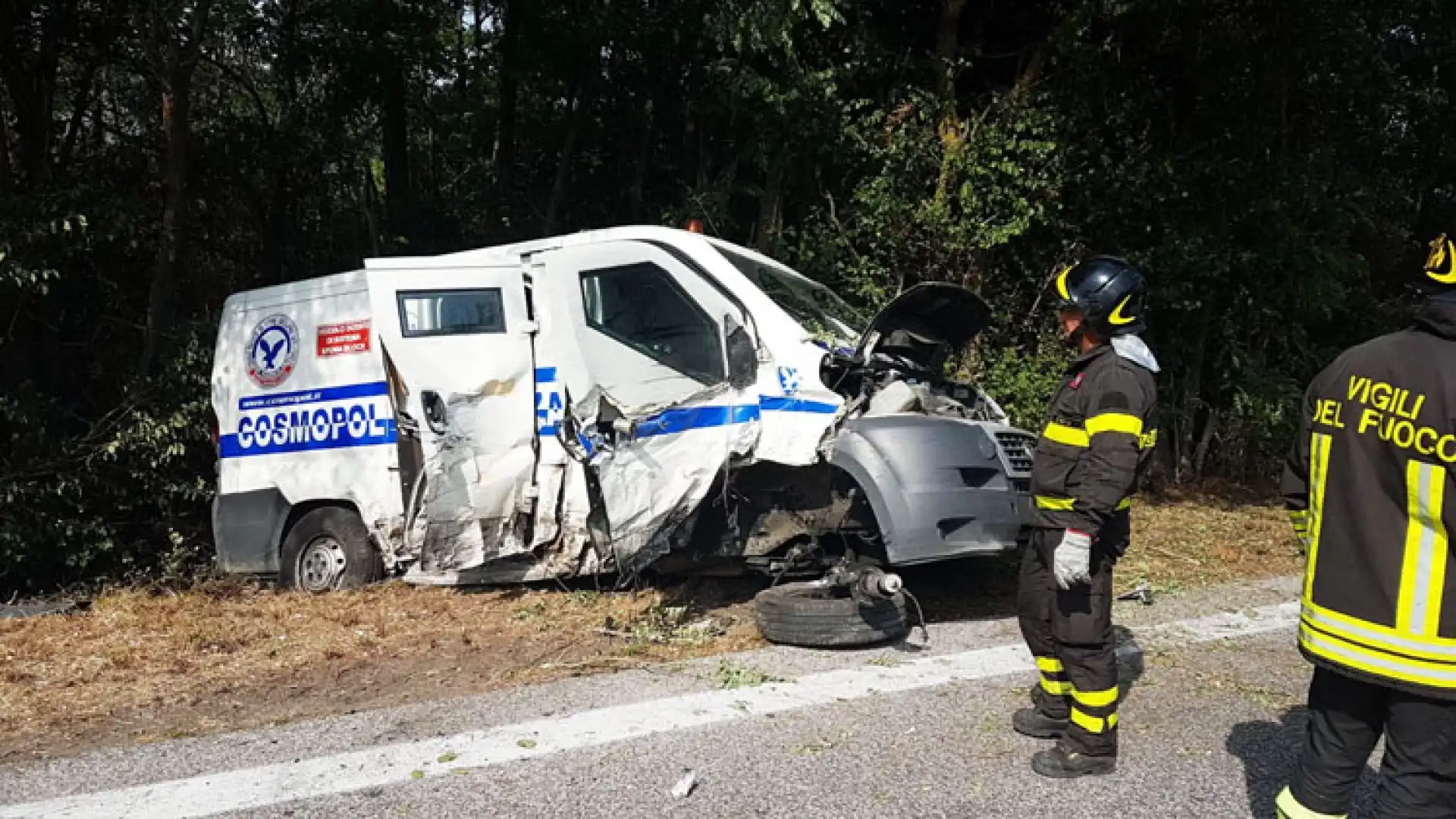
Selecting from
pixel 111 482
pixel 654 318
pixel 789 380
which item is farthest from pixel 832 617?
pixel 111 482

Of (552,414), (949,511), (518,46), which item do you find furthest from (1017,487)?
(518,46)

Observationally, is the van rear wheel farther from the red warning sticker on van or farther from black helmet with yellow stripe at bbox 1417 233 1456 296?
black helmet with yellow stripe at bbox 1417 233 1456 296

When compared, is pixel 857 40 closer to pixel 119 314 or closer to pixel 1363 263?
pixel 1363 263

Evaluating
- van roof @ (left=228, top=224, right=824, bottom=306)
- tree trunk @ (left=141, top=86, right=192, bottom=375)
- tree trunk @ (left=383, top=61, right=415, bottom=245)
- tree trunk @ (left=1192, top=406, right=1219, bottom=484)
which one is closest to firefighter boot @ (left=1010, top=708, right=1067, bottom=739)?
van roof @ (left=228, top=224, right=824, bottom=306)

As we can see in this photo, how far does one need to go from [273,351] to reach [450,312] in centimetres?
167

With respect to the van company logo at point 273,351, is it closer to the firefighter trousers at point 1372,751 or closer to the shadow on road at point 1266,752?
the shadow on road at point 1266,752

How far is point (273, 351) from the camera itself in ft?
24.0

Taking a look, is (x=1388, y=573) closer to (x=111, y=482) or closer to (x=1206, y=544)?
(x=1206, y=544)

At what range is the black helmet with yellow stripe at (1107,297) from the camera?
12.6 feet

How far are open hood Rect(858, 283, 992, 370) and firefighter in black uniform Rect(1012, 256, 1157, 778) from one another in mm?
1585

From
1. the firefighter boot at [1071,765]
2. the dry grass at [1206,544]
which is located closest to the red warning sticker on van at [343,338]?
the firefighter boot at [1071,765]

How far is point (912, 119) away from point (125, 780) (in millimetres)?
8821

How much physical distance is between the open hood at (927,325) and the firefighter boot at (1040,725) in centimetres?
205

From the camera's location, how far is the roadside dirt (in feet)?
15.6
